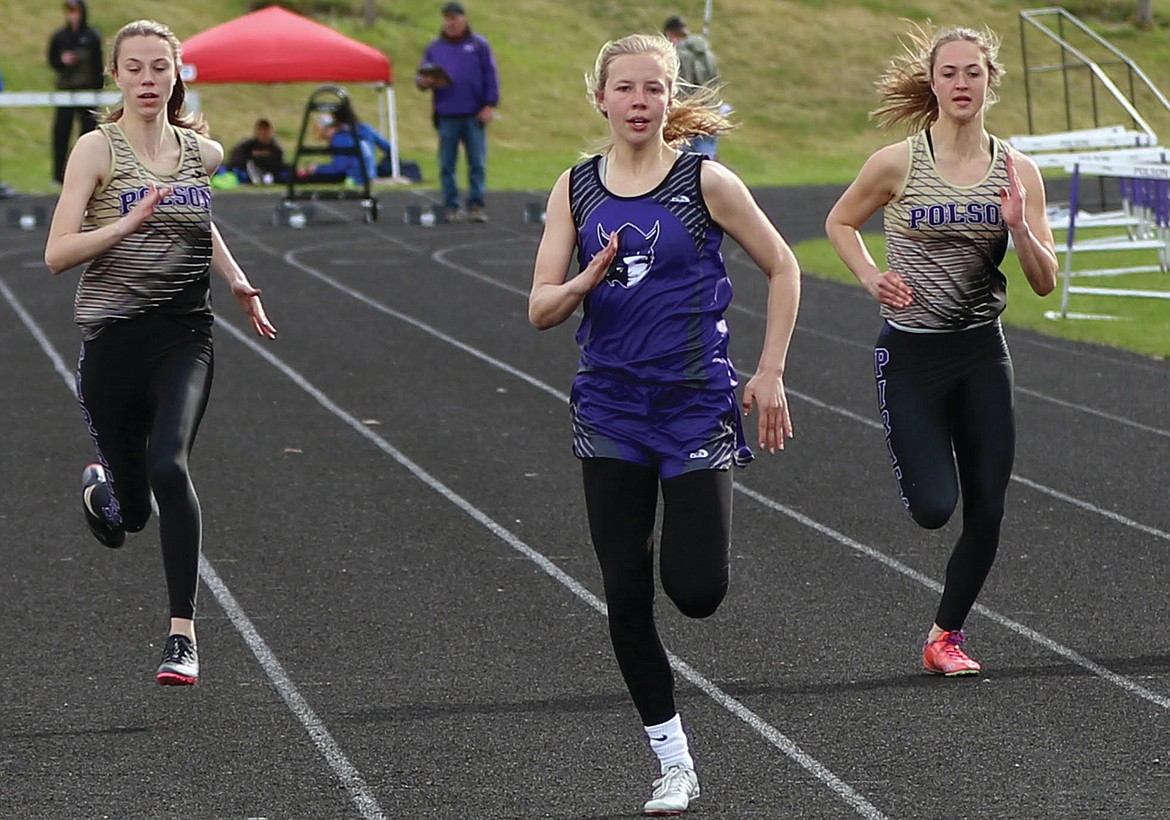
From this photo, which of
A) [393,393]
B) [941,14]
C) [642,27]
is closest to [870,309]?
[393,393]

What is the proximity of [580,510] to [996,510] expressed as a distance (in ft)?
9.78

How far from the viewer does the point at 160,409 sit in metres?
6.14

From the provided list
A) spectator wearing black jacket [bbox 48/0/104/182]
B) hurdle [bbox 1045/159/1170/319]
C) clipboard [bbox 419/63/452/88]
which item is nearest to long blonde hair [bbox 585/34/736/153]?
hurdle [bbox 1045/159/1170/319]

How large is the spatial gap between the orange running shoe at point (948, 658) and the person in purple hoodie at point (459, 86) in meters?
16.0

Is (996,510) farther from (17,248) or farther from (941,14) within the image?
(941,14)

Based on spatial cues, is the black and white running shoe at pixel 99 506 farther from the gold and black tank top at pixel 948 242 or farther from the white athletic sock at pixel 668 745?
the gold and black tank top at pixel 948 242

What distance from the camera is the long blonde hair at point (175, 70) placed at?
609 centimetres

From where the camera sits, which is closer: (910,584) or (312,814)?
(312,814)

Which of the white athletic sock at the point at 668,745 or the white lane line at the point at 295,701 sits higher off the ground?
the white athletic sock at the point at 668,745

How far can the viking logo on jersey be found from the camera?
15.6 ft

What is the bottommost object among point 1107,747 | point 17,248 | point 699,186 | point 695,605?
point 17,248

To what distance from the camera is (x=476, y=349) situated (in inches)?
551

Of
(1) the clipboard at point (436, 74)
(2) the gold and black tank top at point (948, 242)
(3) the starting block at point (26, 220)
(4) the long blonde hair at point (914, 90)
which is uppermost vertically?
(4) the long blonde hair at point (914, 90)

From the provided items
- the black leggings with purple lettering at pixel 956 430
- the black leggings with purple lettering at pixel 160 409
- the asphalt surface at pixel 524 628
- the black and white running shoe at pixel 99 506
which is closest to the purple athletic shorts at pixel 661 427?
the asphalt surface at pixel 524 628
